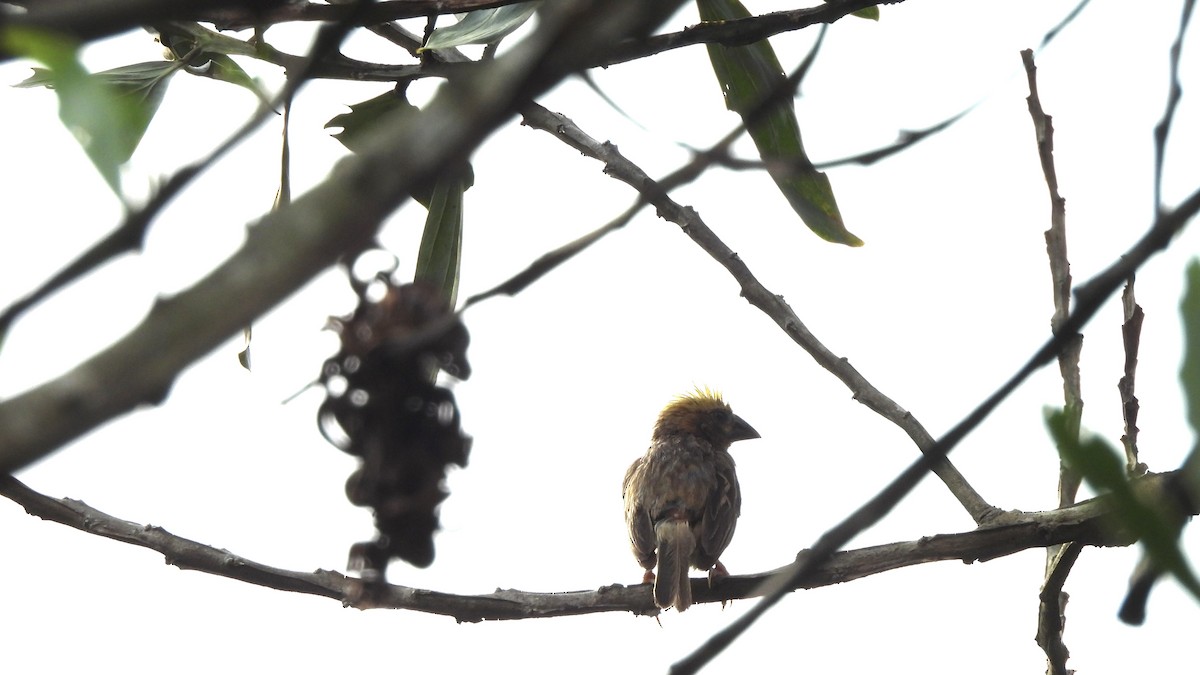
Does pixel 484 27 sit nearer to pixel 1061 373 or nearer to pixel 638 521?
pixel 1061 373

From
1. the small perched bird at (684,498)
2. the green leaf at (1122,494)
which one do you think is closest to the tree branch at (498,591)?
the green leaf at (1122,494)

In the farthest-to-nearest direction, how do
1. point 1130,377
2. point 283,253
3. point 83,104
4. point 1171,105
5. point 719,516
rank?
1. point 719,516
2. point 1130,377
3. point 1171,105
4. point 83,104
5. point 283,253

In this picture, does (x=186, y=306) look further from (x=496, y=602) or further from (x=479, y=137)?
(x=496, y=602)

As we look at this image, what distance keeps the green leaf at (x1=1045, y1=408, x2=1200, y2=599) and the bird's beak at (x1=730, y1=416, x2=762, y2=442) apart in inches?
293

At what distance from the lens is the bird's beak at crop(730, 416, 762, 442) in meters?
8.71

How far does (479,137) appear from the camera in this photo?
1273 mm

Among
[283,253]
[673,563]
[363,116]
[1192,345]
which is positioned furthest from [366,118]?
[1192,345]

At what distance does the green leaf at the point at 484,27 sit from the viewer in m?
3.53

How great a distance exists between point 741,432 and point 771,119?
4948 mm

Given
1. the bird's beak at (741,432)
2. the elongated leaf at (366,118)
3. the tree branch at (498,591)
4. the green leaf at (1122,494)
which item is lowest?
the green leaf at (1122,494)

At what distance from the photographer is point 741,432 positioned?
343 inches

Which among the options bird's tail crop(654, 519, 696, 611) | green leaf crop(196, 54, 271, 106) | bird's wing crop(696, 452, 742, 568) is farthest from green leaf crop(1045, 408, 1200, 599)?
bird's wing crop(696, 452, 742, 568)

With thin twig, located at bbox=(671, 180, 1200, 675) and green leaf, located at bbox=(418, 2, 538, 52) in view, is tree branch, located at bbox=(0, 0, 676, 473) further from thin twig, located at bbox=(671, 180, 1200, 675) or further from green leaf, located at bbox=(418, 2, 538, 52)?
green leaf, located at bbox=(418, 2, 538, 52)

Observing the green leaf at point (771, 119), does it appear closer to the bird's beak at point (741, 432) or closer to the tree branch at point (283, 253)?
the tree branch at point (283, 253)
